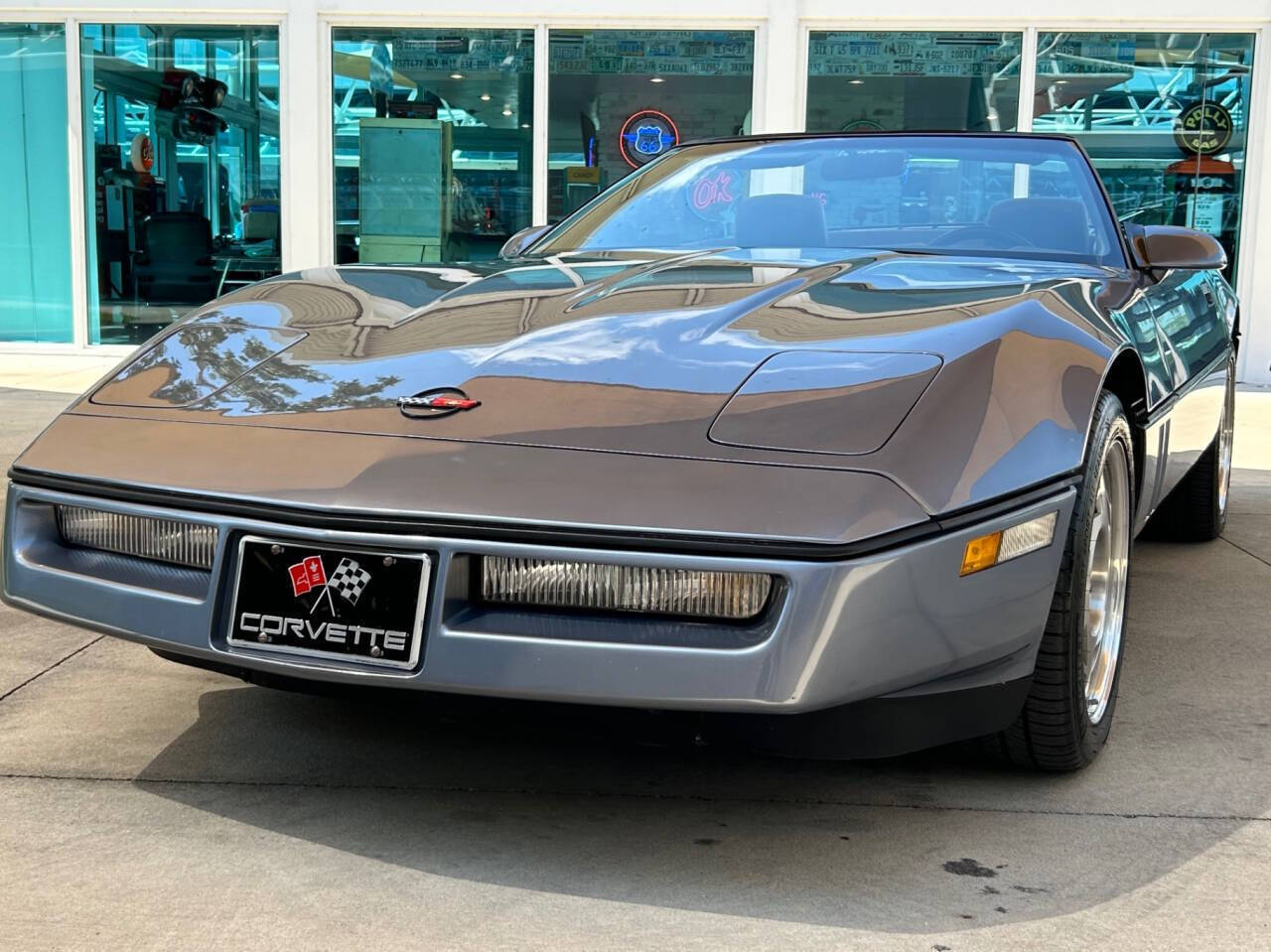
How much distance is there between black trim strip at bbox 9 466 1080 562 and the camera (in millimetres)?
1868

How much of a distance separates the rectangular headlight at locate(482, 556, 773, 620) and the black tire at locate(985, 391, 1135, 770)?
614mm

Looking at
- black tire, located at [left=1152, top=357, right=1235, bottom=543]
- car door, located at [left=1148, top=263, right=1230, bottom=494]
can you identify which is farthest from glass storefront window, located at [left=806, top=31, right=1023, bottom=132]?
car door, located at [left=1148, top=263, right=1230, bottom=494]

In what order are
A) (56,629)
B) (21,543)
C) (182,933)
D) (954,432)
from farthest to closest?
(56,629) → (21,543) → (954,432) → (182,933)

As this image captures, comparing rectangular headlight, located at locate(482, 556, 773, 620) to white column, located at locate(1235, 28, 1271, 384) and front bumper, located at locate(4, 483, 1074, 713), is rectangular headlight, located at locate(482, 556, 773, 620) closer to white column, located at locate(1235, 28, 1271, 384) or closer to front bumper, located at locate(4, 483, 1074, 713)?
front bumper, located at locate(4, 483, 1074, 713)

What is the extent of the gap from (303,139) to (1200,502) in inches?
311

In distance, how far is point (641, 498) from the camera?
1917mm

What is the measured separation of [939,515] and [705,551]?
0.33 metres

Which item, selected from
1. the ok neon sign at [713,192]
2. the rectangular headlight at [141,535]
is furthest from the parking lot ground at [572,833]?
the ok neon sign at [713,192]

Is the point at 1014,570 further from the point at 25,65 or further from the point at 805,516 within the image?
the point at 25,65

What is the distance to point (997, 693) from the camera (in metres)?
2.10

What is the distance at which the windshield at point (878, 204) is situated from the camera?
10.8ft

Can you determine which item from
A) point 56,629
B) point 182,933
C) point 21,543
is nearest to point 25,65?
point 56,629

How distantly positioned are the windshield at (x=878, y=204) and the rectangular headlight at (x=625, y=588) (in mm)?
1478

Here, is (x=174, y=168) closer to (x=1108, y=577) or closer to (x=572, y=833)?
(x=1108, y=577)
